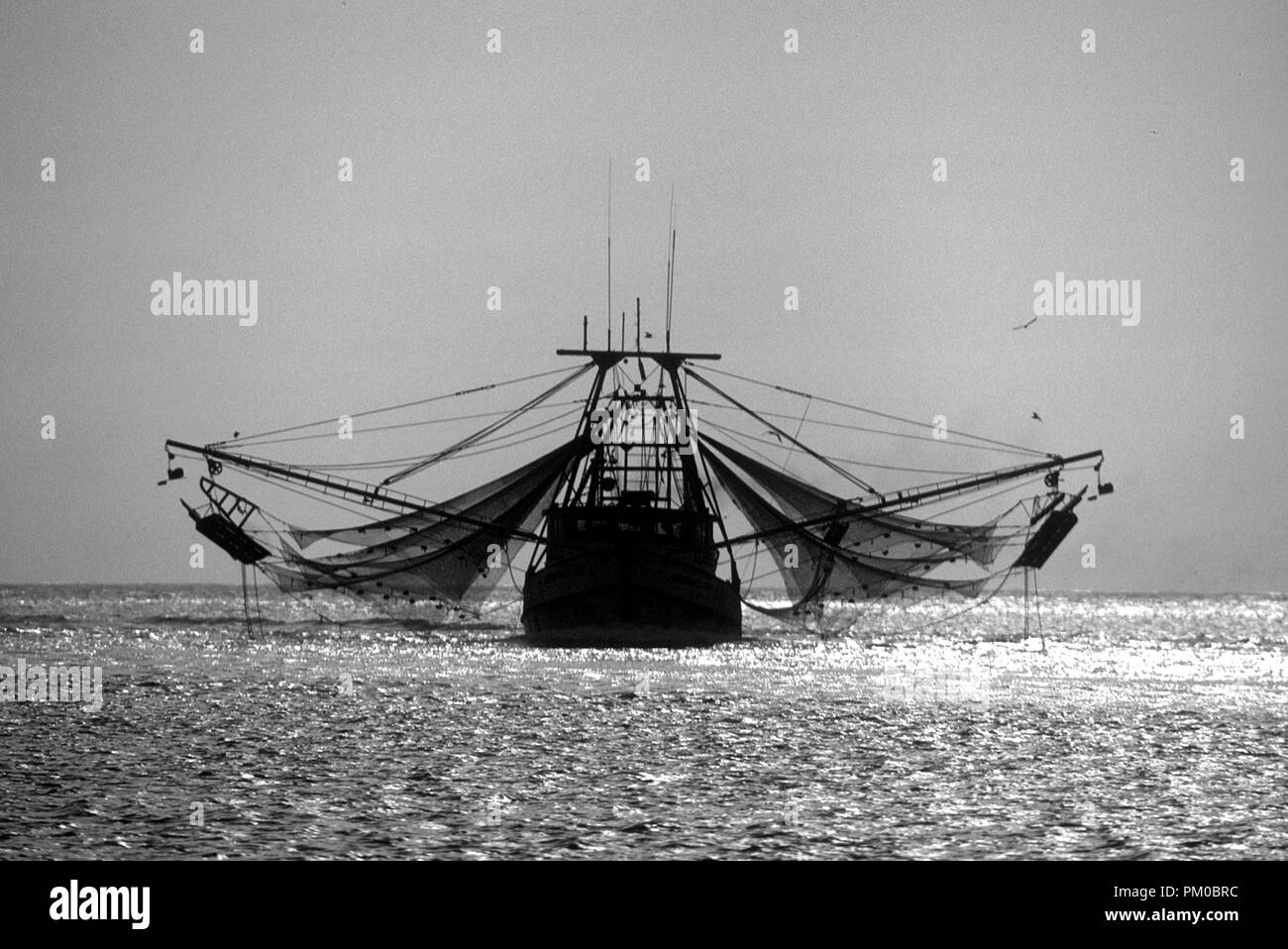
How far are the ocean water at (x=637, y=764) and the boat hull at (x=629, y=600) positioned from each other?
1060 cm

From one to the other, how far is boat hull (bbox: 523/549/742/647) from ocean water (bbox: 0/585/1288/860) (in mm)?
10600

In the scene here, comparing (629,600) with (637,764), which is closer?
(637,764)

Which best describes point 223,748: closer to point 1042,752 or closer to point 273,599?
point 1042,752

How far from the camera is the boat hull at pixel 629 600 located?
63688 mm

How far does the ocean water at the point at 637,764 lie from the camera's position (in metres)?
19.2

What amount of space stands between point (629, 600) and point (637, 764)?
37.6 m

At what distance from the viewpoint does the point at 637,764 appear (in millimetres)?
26062

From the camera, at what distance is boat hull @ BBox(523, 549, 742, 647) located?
63.7 meters

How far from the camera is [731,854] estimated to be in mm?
18328

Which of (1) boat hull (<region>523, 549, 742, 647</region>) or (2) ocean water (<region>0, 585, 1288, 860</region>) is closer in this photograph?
(2) ocean water (<region>0, 585, 1288, 860</region>)

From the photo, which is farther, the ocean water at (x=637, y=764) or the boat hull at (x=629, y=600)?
the boat hull at (x=629, y=600)
